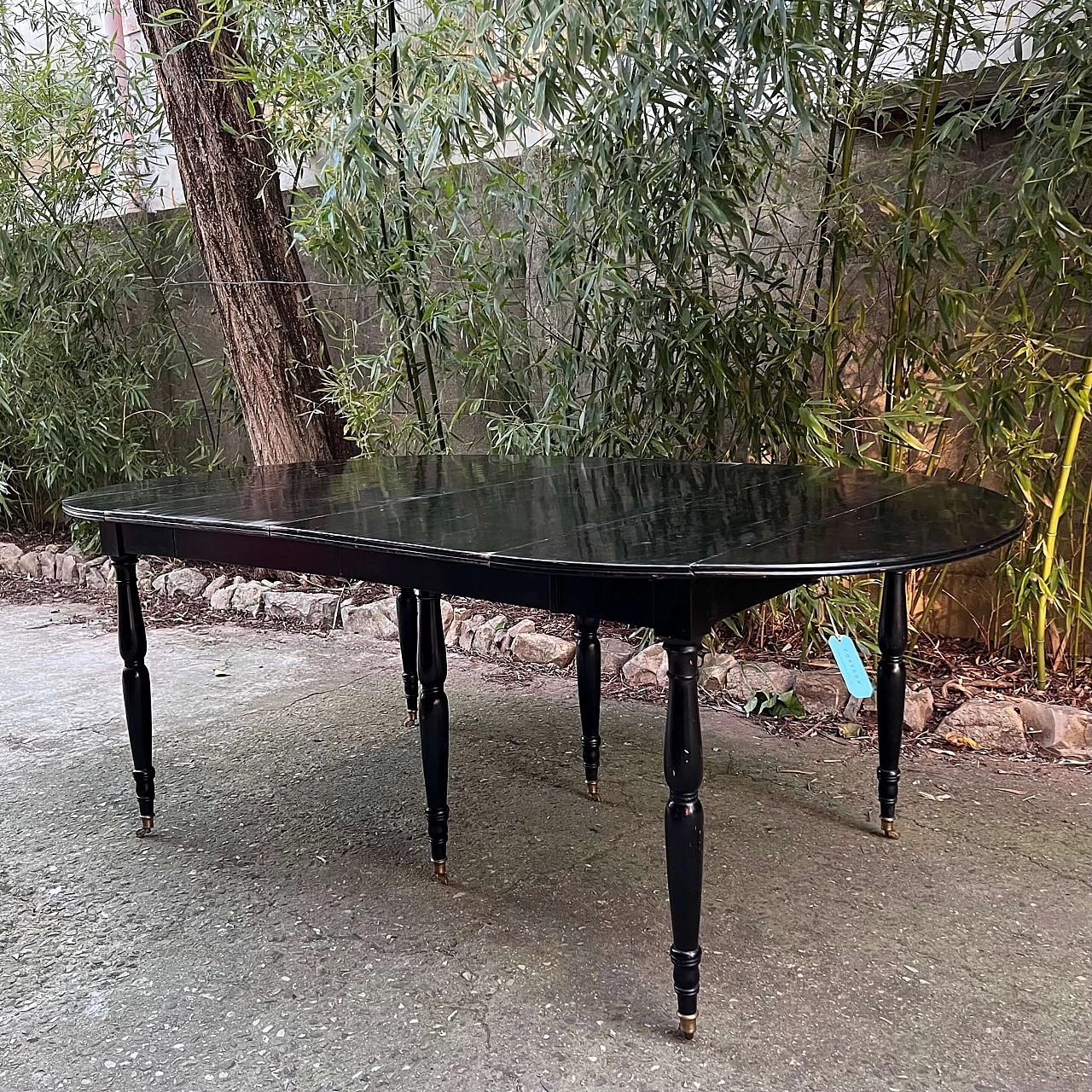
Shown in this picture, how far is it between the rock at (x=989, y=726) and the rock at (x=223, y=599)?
293cm

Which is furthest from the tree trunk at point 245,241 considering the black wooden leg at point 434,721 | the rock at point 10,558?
the black wooden leg at point 434,721

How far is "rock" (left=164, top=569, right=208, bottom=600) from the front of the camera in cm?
464

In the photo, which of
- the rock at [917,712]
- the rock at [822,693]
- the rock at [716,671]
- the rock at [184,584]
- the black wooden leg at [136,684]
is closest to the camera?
the black wooden leg at [136,684]

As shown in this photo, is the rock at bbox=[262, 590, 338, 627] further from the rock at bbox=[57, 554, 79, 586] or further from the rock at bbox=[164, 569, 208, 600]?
the rock at bbox=[57, 554, 79, 586]

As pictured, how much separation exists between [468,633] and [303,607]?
847 millimetres

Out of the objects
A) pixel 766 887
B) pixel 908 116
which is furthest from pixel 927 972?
pixel 908 116

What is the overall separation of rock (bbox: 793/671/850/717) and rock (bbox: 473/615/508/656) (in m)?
1.11

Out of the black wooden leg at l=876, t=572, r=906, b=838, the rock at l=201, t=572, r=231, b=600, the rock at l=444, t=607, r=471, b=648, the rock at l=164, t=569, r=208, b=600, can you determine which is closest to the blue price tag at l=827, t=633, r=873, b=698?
the black wooden leg at l=876, t=572, r=906, b=838

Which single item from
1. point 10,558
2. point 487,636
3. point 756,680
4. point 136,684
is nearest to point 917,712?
point 756,680

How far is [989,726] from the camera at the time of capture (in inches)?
104

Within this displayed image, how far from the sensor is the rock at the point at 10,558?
521 centimetres

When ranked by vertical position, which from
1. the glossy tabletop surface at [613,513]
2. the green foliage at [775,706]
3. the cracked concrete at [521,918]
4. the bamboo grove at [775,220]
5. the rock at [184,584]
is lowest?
the cracked concrete at [521,918]

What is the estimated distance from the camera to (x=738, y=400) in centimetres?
292

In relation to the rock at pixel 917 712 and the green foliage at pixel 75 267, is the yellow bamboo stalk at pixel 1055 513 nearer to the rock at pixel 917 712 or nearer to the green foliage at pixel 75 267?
the rock at pixel 917 712
